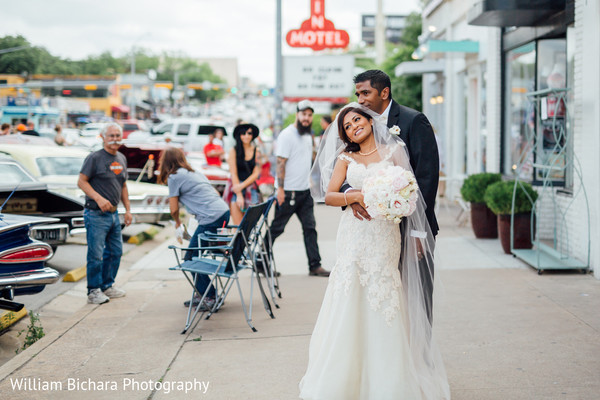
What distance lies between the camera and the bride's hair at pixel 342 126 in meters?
4.34

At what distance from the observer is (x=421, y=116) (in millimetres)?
4492

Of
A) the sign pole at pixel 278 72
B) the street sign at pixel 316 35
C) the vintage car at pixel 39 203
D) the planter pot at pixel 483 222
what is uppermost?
the street sign at pixel 316 35

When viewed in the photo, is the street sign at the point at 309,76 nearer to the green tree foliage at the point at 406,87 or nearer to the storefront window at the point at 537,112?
the green tree foliage at the point at 406,87

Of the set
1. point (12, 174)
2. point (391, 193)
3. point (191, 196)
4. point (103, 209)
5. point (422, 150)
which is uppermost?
point (422, 150)

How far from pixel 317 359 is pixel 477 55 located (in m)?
11.8

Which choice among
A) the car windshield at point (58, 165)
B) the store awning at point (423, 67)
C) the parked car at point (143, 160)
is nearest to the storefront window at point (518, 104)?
the store awning at point (423, 67)

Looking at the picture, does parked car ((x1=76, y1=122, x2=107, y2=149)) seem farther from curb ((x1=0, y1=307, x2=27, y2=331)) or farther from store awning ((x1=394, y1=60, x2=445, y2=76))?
store awning ((x1=394, y1=60, x2=445, y2=76))

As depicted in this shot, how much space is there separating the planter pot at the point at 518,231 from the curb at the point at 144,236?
6354mm

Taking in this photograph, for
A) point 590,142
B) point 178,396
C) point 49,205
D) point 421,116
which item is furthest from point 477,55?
point 178,396

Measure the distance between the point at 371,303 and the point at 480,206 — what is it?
277 inches

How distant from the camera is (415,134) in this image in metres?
4.46

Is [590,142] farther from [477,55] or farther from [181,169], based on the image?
[477,55]

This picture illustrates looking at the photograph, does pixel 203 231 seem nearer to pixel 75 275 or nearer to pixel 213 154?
pixel 75 275

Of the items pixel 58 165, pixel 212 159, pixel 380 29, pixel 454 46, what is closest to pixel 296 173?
pixel 58 165
